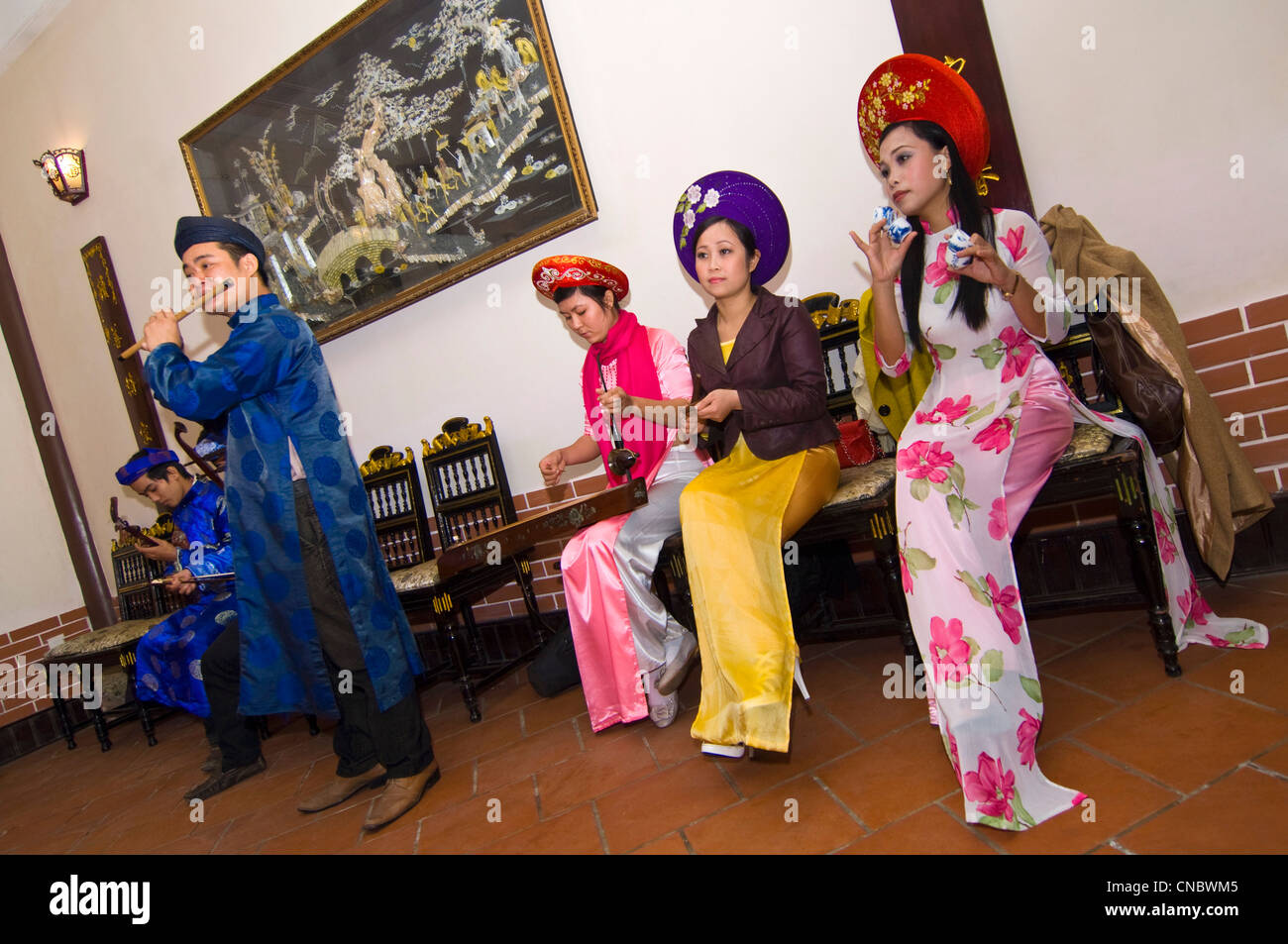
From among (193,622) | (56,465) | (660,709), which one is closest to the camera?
(660,709)

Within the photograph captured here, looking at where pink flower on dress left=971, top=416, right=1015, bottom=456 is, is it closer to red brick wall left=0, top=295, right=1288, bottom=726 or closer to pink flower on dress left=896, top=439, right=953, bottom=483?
pink flower on dress left=896, top=439, right=953, bottom=483

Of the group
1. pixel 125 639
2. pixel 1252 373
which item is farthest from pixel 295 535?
pixel 1252 373

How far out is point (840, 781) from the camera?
1.81 metres

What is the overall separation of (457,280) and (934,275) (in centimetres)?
224

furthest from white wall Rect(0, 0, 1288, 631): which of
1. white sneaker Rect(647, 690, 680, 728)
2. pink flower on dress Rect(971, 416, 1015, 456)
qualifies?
white sneaker Rect(647, 690, 680, 728)

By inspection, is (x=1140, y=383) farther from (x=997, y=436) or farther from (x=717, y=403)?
(x=717, y=403)

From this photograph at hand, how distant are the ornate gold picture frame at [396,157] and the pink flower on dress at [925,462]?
180 centimetres

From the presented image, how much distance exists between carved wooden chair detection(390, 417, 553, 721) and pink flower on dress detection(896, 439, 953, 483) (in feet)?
5.99

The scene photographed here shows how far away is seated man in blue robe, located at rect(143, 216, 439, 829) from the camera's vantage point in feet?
7.19

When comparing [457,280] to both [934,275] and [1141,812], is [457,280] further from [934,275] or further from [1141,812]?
[1141,812]

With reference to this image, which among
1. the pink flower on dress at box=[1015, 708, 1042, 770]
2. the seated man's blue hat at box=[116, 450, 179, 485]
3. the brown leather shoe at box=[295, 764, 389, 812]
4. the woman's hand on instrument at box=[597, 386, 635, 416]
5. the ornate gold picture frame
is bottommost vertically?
the brown leather shoe at box=[295, 764, 389, 812]

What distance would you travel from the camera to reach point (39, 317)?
201 inches

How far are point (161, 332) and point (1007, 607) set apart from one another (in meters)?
2.45

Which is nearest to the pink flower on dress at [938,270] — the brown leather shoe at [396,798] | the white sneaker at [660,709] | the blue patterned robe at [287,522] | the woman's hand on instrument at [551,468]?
the woman's hand on instrument at [551,468]
